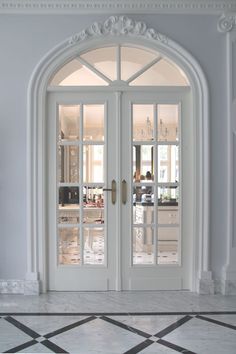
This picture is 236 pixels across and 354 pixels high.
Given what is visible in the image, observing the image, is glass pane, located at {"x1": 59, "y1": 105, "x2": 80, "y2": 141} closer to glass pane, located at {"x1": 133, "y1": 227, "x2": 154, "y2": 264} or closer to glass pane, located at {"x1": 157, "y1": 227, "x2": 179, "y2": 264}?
glass pane, located at {"x1": 133, "y1": 227, "x2": 154, "y2": 264}

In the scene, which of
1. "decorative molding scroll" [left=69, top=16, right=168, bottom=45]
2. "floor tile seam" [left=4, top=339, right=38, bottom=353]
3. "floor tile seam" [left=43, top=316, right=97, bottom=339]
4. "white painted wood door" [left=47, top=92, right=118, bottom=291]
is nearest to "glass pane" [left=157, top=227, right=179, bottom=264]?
"white painted wood door" [left=47, top=92, right=118, bottom=291]

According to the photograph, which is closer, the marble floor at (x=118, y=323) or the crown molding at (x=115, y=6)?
the marble floor at (x=118, y=323)

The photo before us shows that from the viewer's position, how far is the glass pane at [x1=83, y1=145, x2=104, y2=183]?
3762 millimetres

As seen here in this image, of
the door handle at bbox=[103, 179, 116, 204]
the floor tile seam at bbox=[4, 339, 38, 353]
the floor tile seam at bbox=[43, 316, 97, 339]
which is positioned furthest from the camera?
the door handle at bbox=[103, 179, 116, 204]

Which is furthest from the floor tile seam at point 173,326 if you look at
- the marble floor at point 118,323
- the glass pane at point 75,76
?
the glass pane at point 75,76

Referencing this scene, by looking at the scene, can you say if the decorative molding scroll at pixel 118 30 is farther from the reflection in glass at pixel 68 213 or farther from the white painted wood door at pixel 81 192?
the reflection in glass at pixel 68 213

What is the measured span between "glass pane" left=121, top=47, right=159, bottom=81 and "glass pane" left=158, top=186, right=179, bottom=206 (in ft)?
3.80

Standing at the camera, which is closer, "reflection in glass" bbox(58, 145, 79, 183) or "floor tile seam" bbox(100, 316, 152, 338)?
"floor tile seam" bbox(100, 316, 152, 338)

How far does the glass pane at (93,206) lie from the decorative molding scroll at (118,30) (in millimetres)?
1437

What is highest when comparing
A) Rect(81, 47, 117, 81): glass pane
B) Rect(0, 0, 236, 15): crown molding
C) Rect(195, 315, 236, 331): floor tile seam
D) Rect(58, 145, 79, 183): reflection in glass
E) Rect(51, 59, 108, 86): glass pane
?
Rect(0, 0, 236, 15): crown molding

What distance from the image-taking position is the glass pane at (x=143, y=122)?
377 cm

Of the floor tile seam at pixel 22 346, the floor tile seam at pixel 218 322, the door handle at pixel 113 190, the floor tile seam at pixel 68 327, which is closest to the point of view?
the floor tile seam at pixel 22 346

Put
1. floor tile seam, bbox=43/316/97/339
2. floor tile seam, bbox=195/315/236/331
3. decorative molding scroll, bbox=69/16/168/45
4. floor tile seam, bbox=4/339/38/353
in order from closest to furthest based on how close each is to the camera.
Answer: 1. floor tile seam, bbox=4/339/38/353
2. floor tile seam, bbox=43/316/97/339
3. floor tile seam, bbox=195/315/236/331
4. decorative molding scroll, bbox=69/16/168/45

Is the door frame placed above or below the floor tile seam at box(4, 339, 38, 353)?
above
